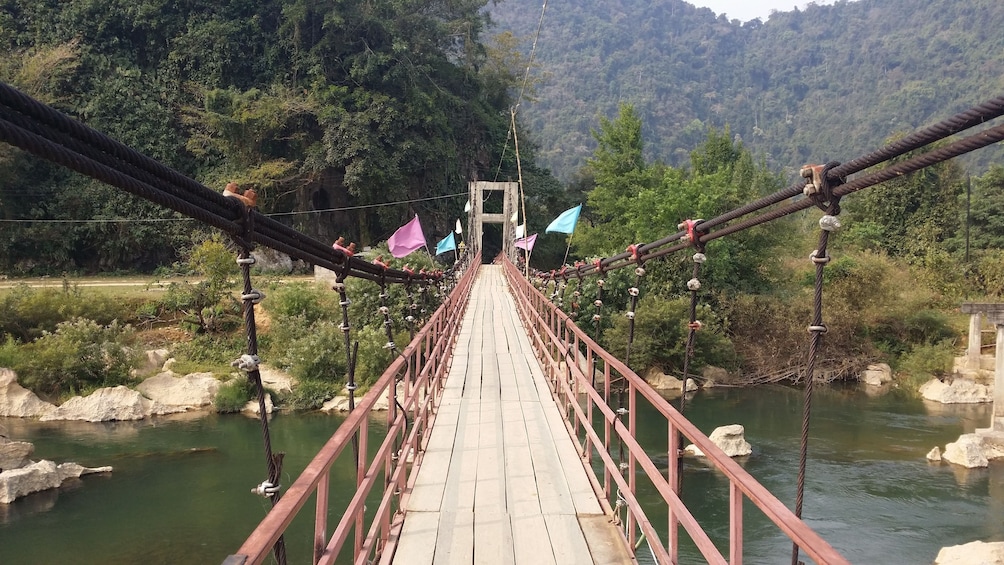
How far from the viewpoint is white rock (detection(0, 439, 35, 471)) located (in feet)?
33.8

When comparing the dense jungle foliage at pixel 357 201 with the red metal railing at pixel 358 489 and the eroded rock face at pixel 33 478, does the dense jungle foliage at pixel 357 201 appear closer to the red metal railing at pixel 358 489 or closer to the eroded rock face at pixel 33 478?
the eroded rock face at pixel 33 478

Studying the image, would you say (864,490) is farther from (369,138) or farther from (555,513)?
(369,138)

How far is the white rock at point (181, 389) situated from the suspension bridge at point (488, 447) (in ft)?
34.4

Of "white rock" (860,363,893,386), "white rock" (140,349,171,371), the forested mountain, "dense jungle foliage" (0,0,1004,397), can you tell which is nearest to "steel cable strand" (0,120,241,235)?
"dense jungle foliage" (0,0,1004,397)

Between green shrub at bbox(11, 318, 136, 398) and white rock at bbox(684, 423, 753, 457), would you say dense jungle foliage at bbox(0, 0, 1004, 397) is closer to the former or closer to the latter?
green shrub at bbox(11, 318, 136, 398)

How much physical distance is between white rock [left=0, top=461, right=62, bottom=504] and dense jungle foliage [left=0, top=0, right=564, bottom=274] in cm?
1363

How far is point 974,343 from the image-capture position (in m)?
17.0

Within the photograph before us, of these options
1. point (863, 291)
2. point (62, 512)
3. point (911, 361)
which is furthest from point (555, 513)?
point (863, 291)

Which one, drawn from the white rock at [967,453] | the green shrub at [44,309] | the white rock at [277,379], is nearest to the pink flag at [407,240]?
the white rock at [277,379]

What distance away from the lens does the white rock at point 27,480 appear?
31.8 ft

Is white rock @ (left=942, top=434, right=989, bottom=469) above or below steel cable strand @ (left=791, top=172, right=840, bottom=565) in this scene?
below

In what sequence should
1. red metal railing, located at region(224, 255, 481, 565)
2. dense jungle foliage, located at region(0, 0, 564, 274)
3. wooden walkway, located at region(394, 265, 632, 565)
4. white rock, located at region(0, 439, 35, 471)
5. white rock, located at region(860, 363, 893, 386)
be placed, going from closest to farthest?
red metal railing, located at region(224, 255, 481, 565) < wooden walkway, located at region(394, 265, 632, 565) < white rock, located at region(0, 439, 35, 471) < white rock, located at region(860, 363, 893, 386) < dense jungle foliage, located at region(0, 0, 564, 274)

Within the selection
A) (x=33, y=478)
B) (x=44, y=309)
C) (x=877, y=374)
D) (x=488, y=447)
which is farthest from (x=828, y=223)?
(x=877, y=374)

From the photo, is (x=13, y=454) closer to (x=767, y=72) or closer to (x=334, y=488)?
(x=334, y=488)
